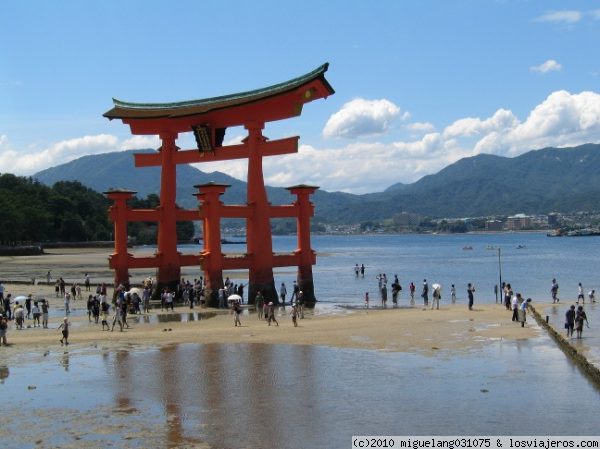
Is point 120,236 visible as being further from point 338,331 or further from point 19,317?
point 338,331

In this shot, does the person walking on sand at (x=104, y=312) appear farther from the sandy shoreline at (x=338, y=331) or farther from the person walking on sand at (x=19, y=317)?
the person walking on sand at (x=19, y=317)

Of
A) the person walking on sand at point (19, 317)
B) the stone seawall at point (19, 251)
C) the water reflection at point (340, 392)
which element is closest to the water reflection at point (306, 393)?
the water reflection at point (340, 392)

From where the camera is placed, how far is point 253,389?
18.5 metres

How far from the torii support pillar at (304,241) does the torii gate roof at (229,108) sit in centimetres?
506

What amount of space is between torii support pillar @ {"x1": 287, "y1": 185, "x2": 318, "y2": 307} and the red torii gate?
54mm

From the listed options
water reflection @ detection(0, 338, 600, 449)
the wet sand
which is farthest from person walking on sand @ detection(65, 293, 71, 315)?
water reflection @ detection(0, 338, 600, 449)

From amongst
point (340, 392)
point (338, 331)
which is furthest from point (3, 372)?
point (338, 331)

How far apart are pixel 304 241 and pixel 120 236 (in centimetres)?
986

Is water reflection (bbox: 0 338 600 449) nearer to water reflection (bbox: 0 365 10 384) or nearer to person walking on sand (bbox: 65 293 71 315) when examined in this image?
water reflection (bbox: 0 365 10 384)

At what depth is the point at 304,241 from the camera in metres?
41.8

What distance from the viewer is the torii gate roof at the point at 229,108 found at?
36062 mm

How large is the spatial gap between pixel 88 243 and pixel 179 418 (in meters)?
107

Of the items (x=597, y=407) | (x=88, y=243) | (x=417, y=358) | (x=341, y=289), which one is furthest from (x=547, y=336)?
(x=88, y=243)

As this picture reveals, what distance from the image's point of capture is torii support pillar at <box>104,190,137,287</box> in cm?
4038
